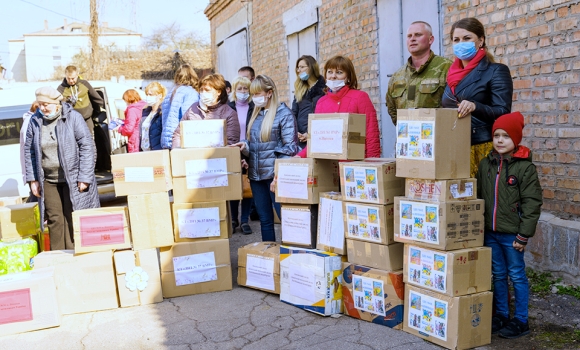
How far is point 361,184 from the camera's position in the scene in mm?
4367

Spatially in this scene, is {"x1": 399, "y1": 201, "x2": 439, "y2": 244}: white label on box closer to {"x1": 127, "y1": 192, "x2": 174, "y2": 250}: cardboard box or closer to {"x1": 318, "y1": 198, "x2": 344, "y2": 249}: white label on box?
{"x1": 318, "y1": 198, "x2": 344, "y2": 249}: white label on box

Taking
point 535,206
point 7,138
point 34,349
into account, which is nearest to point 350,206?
point 535,206

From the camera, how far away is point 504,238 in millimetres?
3920

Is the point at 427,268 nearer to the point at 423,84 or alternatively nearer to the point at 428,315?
the point at 428,315

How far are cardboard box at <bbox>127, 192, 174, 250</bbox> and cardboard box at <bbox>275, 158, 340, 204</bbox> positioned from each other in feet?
3.30

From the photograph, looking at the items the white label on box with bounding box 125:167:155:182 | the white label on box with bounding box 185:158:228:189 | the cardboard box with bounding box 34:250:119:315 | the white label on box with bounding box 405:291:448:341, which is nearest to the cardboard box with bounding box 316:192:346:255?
the white label on box with bounding box 405:291:448:341

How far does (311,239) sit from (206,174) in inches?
44.7

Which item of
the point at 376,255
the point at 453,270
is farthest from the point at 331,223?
the point at 453,270

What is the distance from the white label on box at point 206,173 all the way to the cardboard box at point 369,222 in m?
1.32

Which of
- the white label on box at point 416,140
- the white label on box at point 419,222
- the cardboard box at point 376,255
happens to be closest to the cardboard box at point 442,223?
the white label on box at point 419,222

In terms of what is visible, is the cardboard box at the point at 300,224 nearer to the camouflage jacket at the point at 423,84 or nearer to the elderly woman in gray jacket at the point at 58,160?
the camouflage jacket at the point at 423,84

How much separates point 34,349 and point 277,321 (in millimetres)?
1801

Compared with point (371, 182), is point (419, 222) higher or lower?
lower

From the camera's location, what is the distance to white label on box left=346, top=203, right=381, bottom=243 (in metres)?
4.26
